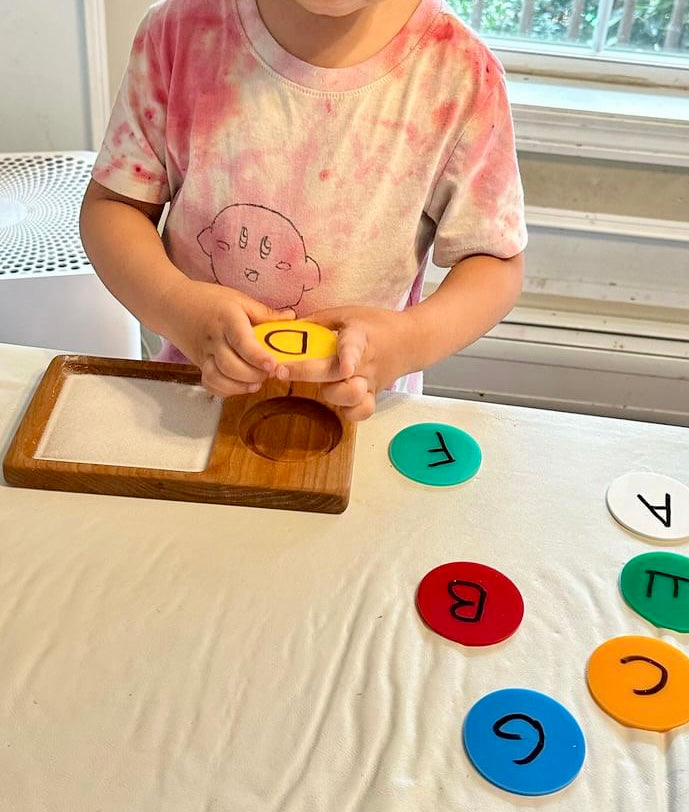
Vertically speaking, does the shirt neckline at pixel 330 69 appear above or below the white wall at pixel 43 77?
above

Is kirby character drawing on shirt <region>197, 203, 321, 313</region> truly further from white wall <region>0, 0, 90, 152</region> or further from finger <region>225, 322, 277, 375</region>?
white wall <region>0, 0, 90, 152</region>

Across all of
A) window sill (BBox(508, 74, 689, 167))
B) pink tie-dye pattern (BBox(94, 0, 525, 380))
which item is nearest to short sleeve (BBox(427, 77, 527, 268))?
pink tie-dye pattern (BBox(94, 0, 525, 380))

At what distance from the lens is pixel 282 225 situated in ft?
2.42

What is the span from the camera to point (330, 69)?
0.70 metres

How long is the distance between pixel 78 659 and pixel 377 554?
190mm

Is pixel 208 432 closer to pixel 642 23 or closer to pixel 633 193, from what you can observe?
pixel 633 193

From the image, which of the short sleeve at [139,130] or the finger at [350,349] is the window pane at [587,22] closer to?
the short sleeve at [139,130]

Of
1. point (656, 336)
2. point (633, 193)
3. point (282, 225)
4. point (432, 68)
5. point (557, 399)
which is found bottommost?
point (557, 399)

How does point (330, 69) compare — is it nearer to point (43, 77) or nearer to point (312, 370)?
point (312, 370)

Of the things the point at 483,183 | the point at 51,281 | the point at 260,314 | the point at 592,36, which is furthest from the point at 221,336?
the point at 592,36

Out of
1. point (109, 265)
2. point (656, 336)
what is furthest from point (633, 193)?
point (109, 265)

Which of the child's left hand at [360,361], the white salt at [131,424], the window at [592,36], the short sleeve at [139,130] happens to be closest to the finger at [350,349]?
the child's left hand at [360,361]

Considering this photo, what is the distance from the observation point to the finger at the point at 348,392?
2.01 ft

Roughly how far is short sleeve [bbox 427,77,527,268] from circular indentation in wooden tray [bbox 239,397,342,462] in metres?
0.18
